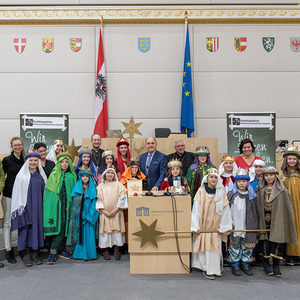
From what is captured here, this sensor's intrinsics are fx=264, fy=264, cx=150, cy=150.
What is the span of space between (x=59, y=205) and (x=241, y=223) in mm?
2569

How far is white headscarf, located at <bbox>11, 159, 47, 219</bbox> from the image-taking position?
372 cm

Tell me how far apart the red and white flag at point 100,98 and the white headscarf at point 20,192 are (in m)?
3.00

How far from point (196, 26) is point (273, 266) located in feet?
19.2

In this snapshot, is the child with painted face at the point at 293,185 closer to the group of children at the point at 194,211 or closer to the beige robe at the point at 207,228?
the group of children at the point at 194,211

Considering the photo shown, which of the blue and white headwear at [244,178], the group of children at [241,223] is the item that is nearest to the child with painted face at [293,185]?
the group of children at [241,223]

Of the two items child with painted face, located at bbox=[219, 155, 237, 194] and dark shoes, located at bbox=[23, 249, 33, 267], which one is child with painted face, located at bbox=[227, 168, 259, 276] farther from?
dark shoes, located at bbox=[23, 249, 33, 267]

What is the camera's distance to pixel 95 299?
109 inches

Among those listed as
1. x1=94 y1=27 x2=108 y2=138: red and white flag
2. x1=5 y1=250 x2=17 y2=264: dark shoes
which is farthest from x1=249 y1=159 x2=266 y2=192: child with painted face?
x1=94 y1=27 x2=108 y2=138: red and white flag

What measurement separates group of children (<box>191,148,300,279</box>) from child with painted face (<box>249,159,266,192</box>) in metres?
0.28

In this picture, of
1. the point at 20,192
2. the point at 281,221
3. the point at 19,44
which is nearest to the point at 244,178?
the point at 281,221

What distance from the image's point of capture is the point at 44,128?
5.34m

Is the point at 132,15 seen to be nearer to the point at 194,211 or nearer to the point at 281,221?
the point at 194,211

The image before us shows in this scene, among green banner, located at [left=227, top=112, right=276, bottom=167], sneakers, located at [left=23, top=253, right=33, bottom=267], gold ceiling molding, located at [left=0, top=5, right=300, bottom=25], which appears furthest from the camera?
gold ceiling molding, located at [left=0, top=5, right=300, bottom=25]

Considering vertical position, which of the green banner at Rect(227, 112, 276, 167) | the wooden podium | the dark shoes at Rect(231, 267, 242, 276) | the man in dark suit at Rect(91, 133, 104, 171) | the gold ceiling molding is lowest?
the dark shoes at Rect(231, 267, 242, 276)
